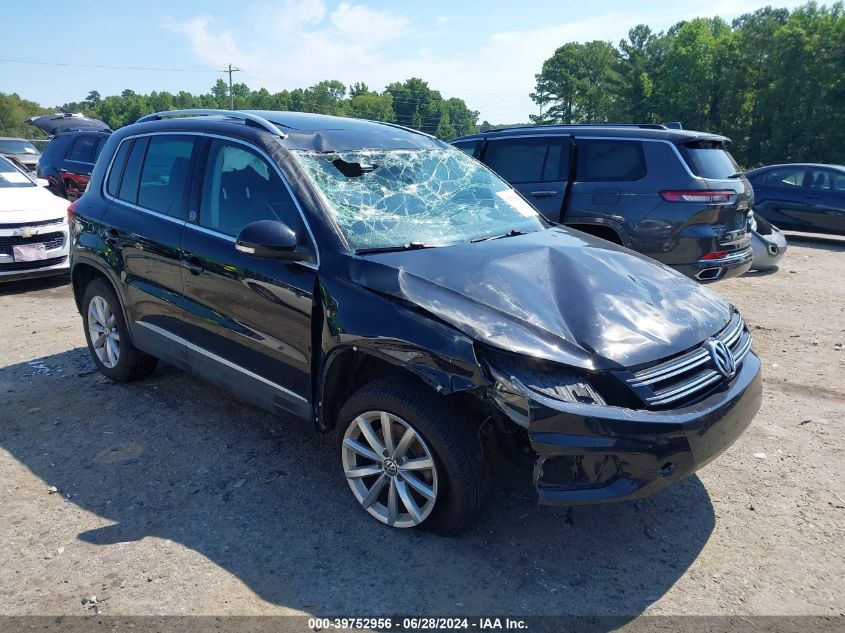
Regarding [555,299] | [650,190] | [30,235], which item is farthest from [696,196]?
[30,235]

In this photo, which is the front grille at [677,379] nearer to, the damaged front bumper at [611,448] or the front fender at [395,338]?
the damaged front bumper at [611,448]

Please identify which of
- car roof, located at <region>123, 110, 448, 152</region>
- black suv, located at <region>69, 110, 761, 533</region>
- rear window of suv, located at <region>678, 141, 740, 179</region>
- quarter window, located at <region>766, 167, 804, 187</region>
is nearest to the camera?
black suv, located at <region>69, 110, 761, 533</region>

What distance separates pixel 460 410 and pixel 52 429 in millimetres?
2974

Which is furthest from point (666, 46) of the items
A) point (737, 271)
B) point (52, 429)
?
point (52, 429)

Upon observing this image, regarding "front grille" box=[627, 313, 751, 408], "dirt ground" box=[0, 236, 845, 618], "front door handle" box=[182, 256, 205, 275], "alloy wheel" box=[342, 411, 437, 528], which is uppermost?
"front door handle" box=[182, 256, 205, 275]

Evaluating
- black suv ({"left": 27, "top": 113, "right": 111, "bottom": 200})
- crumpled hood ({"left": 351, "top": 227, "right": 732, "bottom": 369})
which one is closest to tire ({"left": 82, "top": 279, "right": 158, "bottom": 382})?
crumpled hood ({"left": 351, "top": 227, "right": 732, "bottom": 369})

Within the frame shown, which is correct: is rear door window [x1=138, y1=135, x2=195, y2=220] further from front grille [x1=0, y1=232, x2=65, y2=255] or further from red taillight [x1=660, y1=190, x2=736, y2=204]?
red taillight [x1=660, y1=190, x2=736, y2=204]

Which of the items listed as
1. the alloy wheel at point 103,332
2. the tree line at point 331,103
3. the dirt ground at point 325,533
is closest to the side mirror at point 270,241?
the dirt ground at point 325,533

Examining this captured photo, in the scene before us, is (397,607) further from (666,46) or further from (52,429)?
(666,46)

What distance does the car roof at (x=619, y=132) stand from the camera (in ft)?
22.2

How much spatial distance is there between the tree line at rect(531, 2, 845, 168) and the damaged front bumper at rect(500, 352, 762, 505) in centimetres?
4488

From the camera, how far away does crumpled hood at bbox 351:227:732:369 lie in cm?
278

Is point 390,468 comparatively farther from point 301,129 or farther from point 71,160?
point 71,160

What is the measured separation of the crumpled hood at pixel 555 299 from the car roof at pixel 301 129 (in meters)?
0.99
